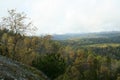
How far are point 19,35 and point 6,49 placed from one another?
50.3 ft

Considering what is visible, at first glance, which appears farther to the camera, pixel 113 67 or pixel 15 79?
pixel 113 67

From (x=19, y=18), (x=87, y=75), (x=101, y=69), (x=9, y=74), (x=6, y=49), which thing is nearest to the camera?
(x=9, y=74)

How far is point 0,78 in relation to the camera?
1153 inches

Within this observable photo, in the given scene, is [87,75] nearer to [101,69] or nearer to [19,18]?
[101,69]

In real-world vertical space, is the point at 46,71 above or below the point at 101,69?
above

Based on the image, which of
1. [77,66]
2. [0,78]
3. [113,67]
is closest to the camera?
[0,78]

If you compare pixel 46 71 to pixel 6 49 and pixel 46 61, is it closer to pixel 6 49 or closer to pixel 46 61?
pixel 46 61

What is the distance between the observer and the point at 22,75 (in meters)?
34.4

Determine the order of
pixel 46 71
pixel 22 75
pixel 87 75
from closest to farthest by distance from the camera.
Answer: pixel 22 75 → pixel 46 71 → pixel 87 75

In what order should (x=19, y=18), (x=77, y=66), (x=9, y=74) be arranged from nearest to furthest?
(x=9, y=74), (x=19, y=18), (x=77, y=66)

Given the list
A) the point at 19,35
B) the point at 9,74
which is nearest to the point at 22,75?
Answer: the point at 9,74

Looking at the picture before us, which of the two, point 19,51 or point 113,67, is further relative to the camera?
point 113,67

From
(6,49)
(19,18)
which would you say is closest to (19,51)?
(6,49)

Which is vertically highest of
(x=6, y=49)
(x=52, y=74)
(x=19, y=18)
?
(x=19, y=18)
